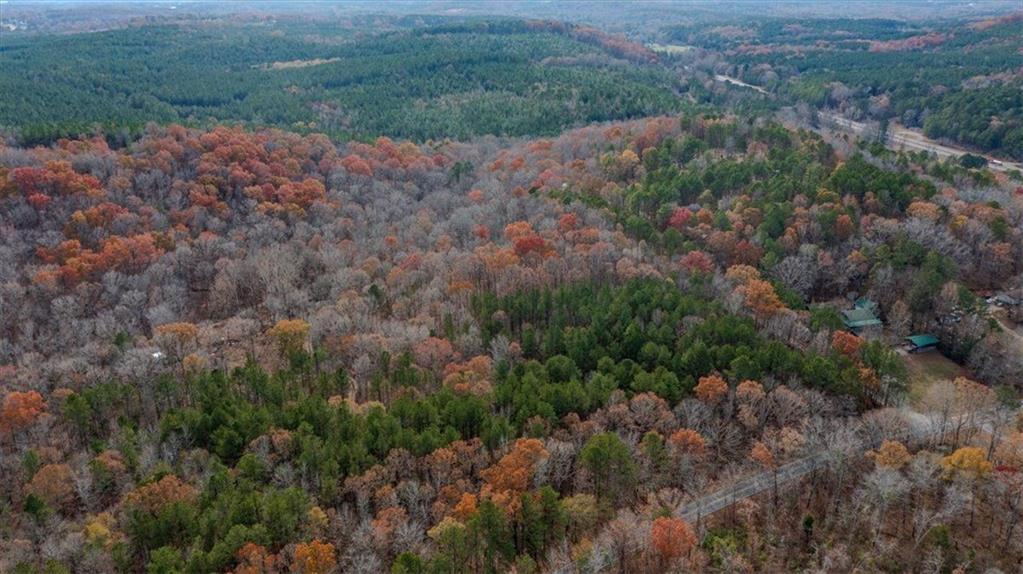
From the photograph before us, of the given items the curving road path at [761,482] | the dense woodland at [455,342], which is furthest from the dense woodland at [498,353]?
the curving road path at [761,482]

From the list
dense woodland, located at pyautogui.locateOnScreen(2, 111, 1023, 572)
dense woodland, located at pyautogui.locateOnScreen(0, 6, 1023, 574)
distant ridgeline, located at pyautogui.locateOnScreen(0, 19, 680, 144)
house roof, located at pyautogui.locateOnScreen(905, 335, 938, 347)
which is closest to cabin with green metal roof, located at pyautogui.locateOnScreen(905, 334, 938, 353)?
house roof, located at pyautogui.locateOnScreen(905, 335, 938, 347)

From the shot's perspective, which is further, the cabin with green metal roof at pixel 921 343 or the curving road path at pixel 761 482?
the cabin with green metal roof at pixel 921 343

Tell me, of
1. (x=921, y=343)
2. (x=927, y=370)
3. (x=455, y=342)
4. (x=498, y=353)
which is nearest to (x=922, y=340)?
(x=921, y=343)

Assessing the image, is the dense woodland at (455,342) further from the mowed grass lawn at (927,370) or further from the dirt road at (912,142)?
the dirt road at (912,142)

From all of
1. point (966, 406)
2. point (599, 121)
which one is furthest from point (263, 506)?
point (599, 121)

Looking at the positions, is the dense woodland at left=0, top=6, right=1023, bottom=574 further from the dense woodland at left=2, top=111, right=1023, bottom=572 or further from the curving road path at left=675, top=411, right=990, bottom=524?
the curving road path at left=675, top=411, right=990, bottom=524

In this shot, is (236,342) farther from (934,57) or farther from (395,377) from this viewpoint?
(934,57)
